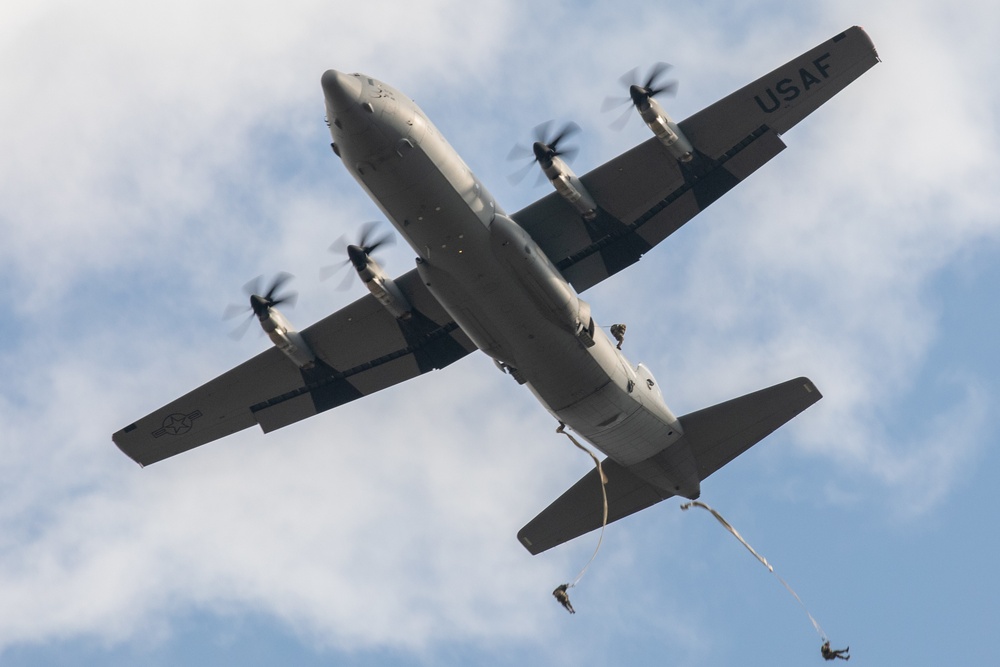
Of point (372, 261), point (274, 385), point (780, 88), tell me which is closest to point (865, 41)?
point (780, 88)

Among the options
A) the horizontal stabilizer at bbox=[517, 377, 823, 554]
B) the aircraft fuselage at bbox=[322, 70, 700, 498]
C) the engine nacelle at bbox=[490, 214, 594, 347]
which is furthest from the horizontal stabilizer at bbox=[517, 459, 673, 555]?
the engine nacelle at bbox=[490, 214, 594, 347]

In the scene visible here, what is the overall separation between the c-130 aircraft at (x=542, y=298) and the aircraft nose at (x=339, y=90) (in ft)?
0.11

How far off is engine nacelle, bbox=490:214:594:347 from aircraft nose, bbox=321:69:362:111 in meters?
4.72

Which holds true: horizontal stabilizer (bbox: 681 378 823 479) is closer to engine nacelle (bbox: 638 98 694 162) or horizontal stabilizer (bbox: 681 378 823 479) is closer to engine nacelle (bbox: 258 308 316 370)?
engine nacelle (bbox: 638 98 694 162)

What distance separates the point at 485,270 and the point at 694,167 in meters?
7.07

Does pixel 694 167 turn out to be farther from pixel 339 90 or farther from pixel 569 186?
pixel 339 90

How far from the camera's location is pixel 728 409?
38750 mm

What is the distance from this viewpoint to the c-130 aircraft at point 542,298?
108 feet

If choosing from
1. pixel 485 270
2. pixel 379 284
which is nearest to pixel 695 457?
pixel 485 270

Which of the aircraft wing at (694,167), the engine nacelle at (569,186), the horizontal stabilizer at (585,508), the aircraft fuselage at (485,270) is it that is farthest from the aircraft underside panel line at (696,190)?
A: the horizontal stabilizer at (585,508)

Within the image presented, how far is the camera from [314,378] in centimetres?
3962

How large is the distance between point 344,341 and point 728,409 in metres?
11.4

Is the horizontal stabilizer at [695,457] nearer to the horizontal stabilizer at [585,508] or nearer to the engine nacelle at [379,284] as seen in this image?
the horizontal stabilizer at [585,508]

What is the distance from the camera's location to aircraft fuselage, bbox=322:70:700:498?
32.3 m
